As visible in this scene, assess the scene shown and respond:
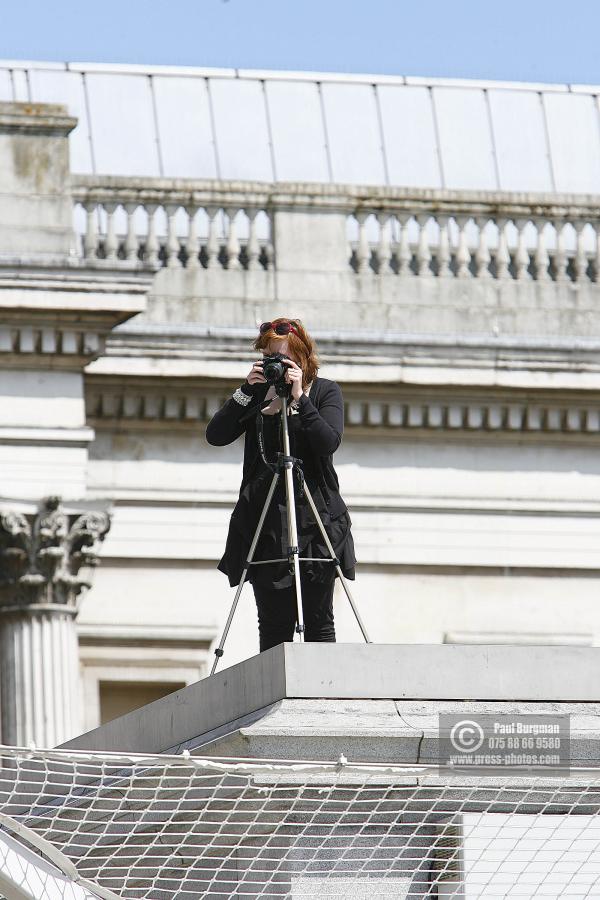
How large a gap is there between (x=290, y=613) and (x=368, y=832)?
2.01 m

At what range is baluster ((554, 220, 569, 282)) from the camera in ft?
78.8

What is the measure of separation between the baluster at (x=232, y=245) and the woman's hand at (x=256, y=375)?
12.0 m

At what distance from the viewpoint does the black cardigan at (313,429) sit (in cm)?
1123

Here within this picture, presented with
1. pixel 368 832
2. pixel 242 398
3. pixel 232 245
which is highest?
pixel 232 245

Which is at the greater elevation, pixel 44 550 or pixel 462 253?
pixel 462 253

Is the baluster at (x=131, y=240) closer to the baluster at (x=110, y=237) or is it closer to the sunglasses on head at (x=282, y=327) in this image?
the baluster at (x=110, y=237)

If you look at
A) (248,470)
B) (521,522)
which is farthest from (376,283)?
(248,470)

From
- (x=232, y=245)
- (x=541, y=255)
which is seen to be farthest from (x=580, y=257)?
(x=232, y=245)

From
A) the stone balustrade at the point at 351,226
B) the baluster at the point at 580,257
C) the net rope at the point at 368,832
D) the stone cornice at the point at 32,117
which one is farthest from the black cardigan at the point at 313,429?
Answer: the baluster at the point at 580,257

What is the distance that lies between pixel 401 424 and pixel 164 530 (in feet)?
7.65

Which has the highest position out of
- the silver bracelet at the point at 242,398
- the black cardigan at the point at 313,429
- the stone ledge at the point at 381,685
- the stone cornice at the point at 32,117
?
the stone cornice at the point at 32,117

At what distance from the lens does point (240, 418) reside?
11422 mm

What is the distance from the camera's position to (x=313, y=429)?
1120cm

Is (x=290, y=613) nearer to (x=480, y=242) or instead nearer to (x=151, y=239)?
(x=151, y=239)
